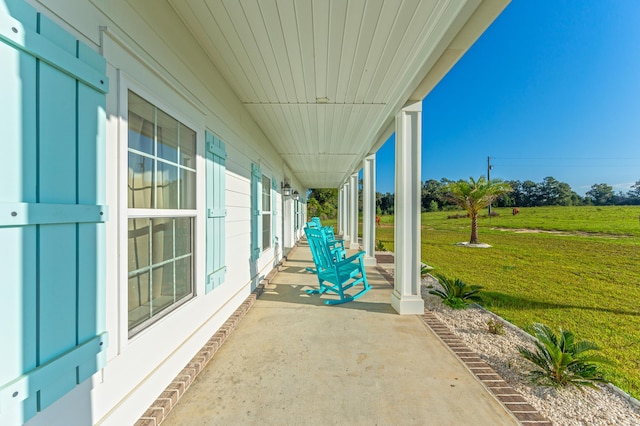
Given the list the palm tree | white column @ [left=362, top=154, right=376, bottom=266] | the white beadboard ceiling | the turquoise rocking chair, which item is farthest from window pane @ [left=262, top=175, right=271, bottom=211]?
the palm tree

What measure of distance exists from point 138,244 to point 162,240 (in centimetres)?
23

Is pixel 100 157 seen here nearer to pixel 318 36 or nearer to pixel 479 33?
pixel 318 36

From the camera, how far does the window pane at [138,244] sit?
161 centimetres

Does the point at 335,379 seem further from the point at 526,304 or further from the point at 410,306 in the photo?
the point at 526,304

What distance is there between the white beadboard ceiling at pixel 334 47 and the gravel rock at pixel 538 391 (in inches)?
101

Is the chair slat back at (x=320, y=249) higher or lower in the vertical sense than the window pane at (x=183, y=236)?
lower

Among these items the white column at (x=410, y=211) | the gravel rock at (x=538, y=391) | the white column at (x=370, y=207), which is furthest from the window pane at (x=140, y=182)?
the white column at (x=370, y=207)

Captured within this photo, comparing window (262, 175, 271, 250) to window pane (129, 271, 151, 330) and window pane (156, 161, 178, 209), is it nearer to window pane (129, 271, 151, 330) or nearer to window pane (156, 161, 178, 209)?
window pane (156, 161, 178, 209)

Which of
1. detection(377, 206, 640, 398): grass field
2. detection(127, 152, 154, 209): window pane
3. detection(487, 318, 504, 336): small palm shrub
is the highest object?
detection(127, 152, 154, 209): window pane

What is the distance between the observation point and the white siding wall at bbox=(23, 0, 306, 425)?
4.25 ft

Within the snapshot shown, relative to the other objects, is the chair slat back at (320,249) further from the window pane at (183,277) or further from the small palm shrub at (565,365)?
the small palm shrub at (565,365)

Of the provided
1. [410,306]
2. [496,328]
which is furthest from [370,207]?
[496,328]

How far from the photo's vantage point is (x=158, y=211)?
179 centimetres

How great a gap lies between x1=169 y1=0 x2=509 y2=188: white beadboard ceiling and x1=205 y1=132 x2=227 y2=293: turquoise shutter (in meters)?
0.83
